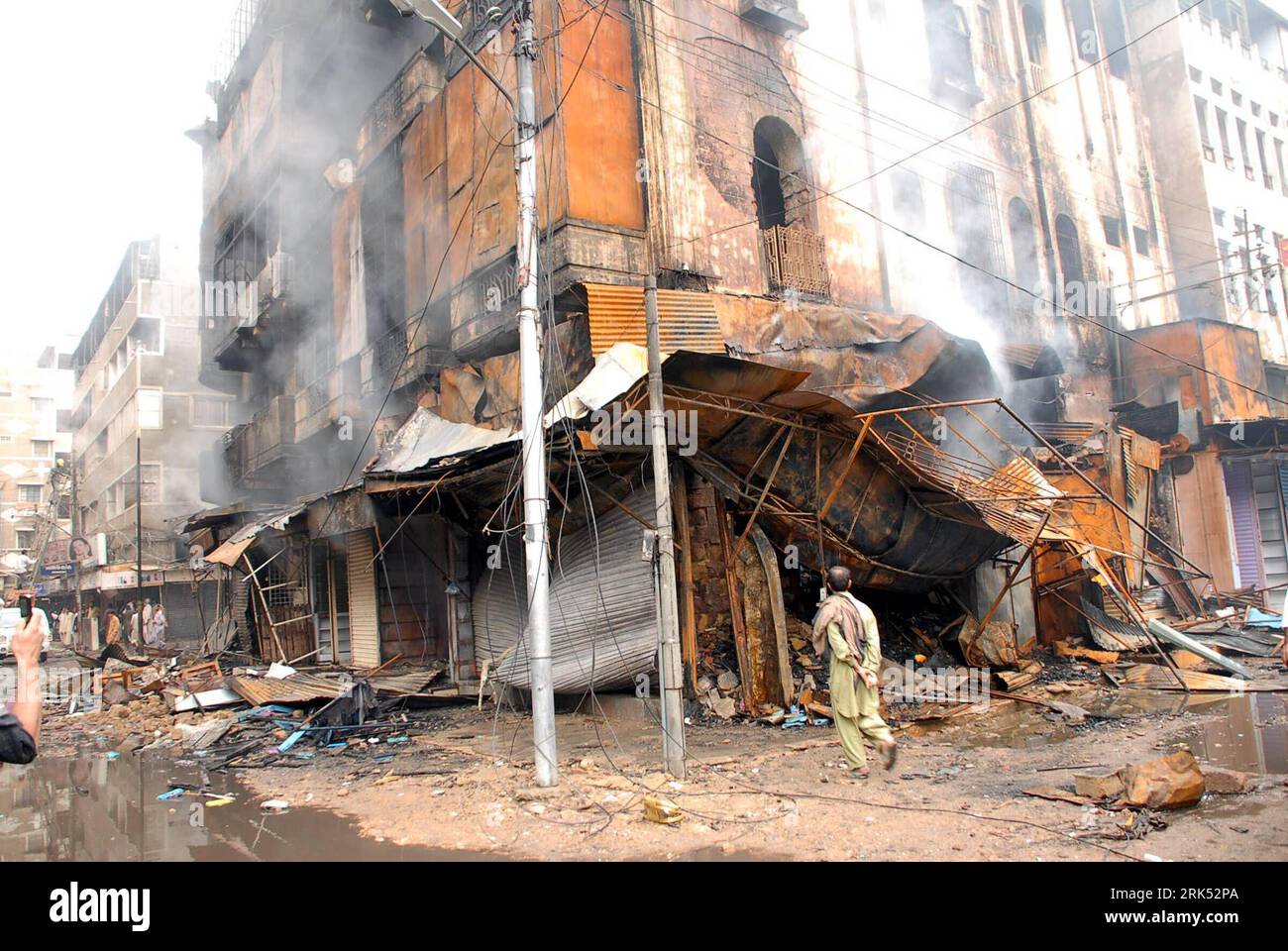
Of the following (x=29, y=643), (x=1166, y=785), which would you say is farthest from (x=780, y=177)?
(x=29, y=643)

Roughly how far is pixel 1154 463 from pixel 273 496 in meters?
19.6

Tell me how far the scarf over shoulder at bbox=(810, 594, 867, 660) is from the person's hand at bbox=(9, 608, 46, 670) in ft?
17.6

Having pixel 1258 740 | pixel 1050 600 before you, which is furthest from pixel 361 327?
pixel 1258 740

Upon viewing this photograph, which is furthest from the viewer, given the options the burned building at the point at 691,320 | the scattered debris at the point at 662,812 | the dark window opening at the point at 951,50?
the dark window opening at the point at 951,50

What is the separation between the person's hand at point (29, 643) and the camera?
287 cm

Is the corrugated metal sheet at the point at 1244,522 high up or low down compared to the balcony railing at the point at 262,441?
down

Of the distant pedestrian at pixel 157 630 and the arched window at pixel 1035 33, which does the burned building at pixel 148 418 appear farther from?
the arched window at pixel 1035 33

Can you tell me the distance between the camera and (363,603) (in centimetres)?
1409

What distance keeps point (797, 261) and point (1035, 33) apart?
12022 mm

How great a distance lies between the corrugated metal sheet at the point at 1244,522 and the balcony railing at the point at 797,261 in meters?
12.0

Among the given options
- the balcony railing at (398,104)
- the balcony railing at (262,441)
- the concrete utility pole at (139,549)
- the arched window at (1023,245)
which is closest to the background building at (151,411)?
the concrete utility pole at (139,549)

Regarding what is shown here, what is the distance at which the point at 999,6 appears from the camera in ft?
60.8
